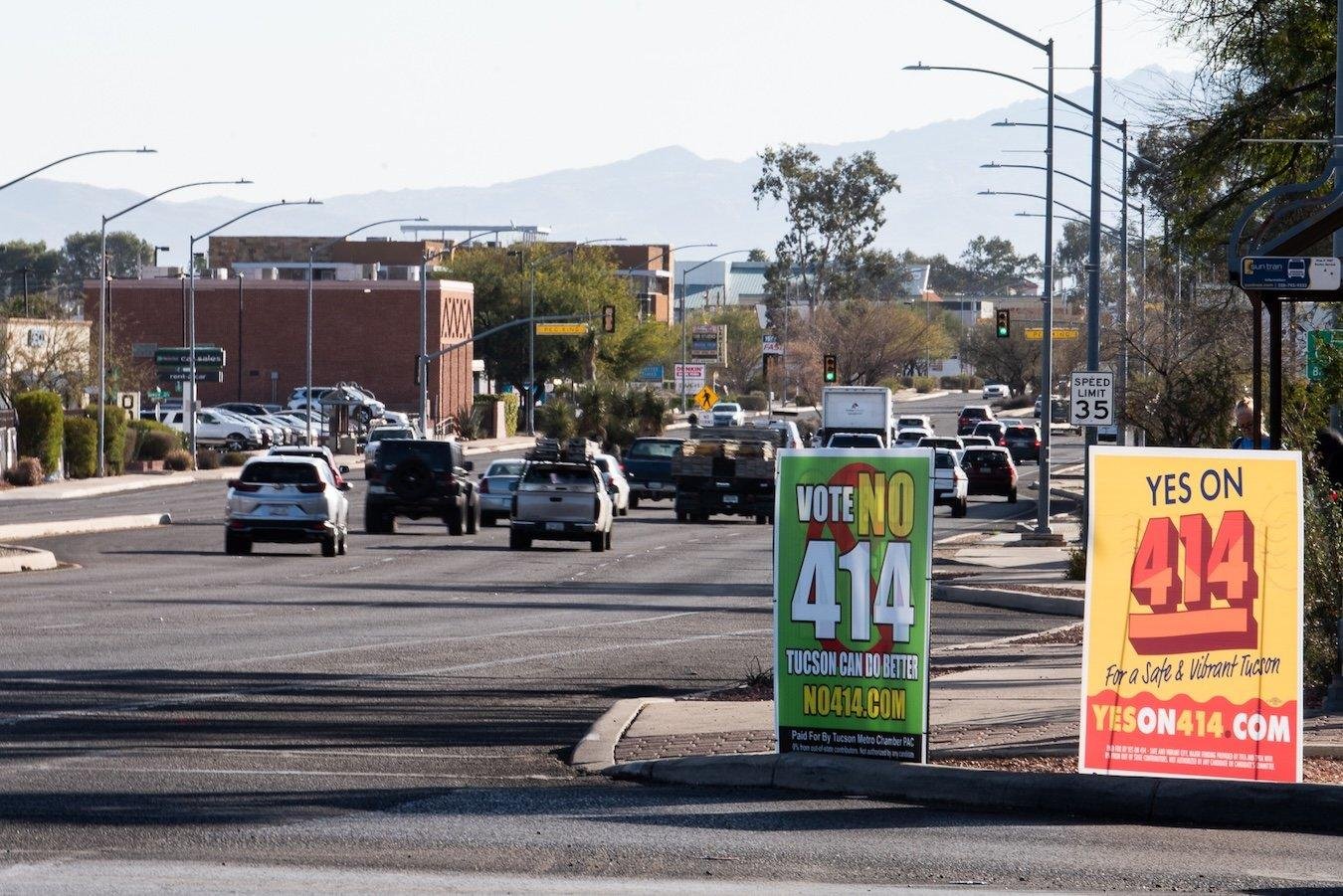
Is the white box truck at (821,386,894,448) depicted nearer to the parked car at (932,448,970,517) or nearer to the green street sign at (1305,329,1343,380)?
the parked car at (932,448,970,517)

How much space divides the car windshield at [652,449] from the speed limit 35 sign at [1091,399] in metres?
19.9

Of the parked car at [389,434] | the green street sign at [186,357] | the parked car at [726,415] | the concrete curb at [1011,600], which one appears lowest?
the concrete curb at [1011,600]

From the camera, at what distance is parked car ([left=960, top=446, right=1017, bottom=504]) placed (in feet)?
185

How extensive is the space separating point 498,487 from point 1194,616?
1323 inches

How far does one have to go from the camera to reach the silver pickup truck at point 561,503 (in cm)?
3419

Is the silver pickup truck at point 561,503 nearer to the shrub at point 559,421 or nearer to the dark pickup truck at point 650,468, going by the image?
the dark pickup truck at point 650,468

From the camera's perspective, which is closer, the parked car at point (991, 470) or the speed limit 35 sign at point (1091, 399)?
the speed limit 35 sign at point (1091, 399)

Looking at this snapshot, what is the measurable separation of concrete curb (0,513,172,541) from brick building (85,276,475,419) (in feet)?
180

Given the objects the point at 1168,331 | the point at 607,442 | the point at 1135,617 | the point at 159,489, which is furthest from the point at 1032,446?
the point at 1135,617

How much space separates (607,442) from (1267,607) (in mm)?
65281

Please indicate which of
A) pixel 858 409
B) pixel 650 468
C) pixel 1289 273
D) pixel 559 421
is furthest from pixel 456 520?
pixel 559 421

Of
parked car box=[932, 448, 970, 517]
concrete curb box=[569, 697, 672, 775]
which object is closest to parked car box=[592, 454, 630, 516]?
parked car box=[932, 448, 970, 517]

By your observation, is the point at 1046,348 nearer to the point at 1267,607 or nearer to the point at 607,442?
the point at 1267,607

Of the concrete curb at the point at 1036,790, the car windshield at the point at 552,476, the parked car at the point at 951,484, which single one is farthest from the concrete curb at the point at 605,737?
the parked car at the point at 951,484
